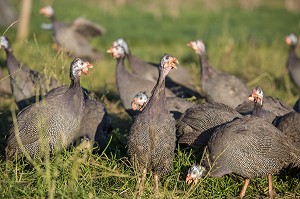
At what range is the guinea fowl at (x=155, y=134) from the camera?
6.05 meters

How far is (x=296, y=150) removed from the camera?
6445 millimetres

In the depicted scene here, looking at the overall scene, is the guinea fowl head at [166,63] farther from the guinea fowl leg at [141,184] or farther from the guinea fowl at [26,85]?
the guinea fowl at [26,85]

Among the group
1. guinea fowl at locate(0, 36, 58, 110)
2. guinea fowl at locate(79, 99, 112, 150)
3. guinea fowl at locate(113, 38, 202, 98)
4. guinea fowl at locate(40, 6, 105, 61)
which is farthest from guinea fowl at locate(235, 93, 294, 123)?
guinea fowl at locate(40, 6, 105, 61)

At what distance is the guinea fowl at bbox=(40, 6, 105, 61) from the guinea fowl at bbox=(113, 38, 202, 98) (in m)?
2.86

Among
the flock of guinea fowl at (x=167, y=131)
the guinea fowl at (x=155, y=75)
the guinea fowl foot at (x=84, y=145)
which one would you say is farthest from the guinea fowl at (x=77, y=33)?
the guinea fowl foot at (x=84, y=145)

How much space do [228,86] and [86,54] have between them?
470 centimetres

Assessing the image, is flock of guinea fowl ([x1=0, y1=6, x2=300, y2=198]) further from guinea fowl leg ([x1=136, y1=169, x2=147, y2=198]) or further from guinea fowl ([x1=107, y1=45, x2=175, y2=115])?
guinea fowl ([x1=107, y1=45, x2=175, y2=115])

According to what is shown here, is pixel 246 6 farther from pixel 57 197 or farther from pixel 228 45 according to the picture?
pixel 57 197

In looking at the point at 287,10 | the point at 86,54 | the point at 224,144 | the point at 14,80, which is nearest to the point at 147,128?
the point at 224,144

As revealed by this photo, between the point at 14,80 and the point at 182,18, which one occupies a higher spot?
the point at 14,80

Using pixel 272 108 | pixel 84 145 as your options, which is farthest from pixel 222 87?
pixel 84 145

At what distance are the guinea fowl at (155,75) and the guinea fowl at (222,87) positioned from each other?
384mm

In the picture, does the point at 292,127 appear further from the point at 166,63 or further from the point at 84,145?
the point at 84,145

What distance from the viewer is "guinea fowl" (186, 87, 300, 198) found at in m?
6.11
